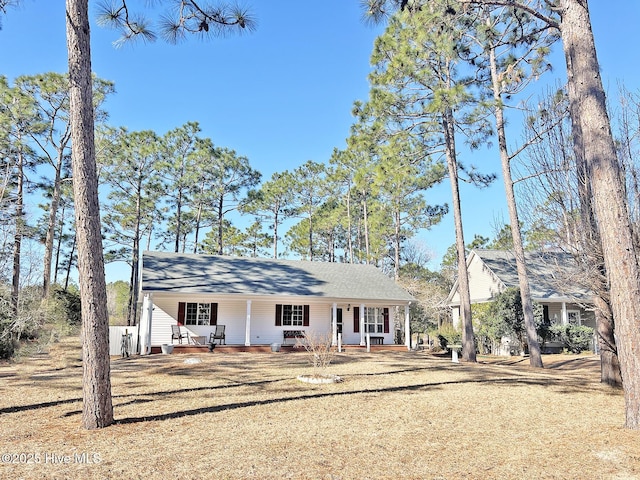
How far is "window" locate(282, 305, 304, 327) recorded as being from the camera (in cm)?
1927

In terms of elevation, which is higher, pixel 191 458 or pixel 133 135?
pixel 133 135

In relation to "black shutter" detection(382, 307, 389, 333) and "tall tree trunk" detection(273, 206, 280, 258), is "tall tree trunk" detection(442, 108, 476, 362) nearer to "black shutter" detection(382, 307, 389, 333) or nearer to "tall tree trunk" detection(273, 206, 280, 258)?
"black shutter" detection(382, 307, 389, 333)

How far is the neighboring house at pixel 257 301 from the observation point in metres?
17.3

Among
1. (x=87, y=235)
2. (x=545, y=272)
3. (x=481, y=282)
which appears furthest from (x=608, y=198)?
(x=481, y=282)

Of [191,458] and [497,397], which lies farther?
[497,397]

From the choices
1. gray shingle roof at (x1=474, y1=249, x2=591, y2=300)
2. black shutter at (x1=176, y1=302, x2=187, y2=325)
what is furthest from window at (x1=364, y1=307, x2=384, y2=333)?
black shutter at (x1=176, y1=302, x2=187, y2=325)

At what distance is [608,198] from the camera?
222 inches

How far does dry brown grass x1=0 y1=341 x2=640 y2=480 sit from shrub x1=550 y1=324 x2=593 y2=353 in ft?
31.3

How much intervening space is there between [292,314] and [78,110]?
14587 millimetres

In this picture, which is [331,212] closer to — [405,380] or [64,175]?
[64,175]

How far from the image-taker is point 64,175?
901 inches

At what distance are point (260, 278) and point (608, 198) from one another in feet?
51.5

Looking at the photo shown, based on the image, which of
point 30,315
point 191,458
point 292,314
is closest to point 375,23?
point 191,458

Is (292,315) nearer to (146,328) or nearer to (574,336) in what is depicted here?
(146,328)
